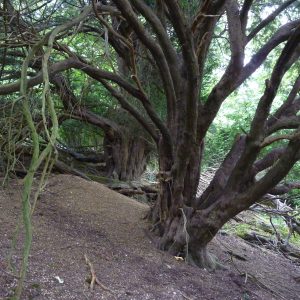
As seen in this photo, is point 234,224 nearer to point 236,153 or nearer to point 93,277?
point 236,153

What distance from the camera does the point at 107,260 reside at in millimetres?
3850

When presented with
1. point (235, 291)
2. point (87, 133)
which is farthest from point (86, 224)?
point (87, 133)

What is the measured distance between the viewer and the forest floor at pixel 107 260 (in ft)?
10.6

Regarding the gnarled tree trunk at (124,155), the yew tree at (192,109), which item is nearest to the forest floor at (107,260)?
the yew tree at (192,109)

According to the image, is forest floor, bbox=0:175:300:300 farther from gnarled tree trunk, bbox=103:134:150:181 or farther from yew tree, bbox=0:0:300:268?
gnarled tree trunk, bbox=103:134:150:181

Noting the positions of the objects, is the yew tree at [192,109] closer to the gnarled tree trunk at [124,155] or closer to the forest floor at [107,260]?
the forest floor at [107,260]

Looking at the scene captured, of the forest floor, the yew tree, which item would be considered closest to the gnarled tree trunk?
the forest floor

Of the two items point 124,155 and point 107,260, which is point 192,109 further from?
point 124,155

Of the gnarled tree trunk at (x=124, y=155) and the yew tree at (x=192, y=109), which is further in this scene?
the gnarled tree trunk at (x=124, y=155)

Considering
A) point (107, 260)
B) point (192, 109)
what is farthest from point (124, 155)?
point (107, 260)

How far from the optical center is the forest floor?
324 centimetres

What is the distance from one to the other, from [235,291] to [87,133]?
431cm

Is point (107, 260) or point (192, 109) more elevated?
point (192, 109)

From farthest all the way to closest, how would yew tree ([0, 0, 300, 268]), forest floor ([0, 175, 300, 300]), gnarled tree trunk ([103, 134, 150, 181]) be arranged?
gnarled tree trunk ([103, 134, 150, 181]), yew tree ([0, 0, 300, 268]), forest floor ([0, 175, 300, 300])
